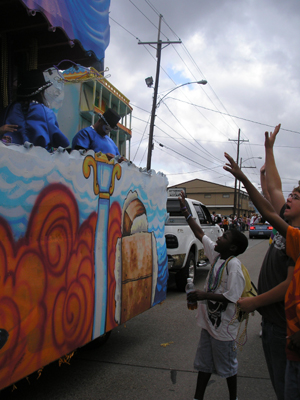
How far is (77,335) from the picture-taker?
3094mm

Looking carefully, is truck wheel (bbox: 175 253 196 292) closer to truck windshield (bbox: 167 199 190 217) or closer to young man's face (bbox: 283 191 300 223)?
truck windshield (bbox: 167 199 190 217)

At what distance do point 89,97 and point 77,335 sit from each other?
5098 mm

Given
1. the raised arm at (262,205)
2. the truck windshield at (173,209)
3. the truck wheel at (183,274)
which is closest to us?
the raised arm at (262,205)

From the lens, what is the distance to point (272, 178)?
244 centimetres

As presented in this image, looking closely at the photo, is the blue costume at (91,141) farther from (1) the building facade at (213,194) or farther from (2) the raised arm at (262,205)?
(1) the building facade at (213,194)

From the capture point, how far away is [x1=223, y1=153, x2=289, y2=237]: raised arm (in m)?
2.04

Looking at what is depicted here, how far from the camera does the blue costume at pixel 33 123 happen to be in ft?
11.4

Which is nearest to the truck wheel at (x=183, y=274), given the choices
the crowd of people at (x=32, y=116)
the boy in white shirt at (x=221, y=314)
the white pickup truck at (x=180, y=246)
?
the white pickup truck at (x=180, y=246)

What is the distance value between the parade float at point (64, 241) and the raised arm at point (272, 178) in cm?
152

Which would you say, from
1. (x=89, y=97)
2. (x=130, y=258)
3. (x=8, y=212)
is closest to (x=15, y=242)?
(x=8, y=212)

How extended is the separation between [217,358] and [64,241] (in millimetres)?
1511

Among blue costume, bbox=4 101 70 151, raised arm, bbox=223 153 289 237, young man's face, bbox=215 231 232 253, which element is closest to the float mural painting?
blue costume, bbox=4 101 70 151

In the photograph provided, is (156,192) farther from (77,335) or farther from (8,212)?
(8,212)

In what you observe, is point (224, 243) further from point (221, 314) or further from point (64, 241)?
point (64, 241)
